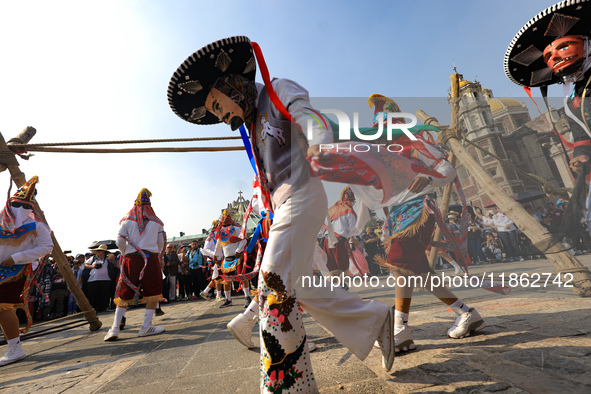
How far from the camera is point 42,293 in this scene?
945cm

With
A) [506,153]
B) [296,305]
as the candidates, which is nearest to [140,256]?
[296,305]

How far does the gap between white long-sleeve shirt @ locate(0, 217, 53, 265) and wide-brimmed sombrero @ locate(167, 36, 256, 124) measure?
352 cm

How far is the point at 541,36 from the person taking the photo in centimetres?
277

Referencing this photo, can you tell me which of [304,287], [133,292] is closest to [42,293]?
[133,292]

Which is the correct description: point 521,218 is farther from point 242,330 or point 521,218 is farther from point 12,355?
point 12,355

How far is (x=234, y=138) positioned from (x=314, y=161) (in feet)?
10.4

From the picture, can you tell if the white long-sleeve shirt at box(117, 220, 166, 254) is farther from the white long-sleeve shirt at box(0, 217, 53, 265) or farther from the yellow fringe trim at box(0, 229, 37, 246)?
→ the yellow fringe trim at box(0, 229, 37, 246)

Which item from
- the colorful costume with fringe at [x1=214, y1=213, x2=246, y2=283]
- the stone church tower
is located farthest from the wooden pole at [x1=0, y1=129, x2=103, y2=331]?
the stone church tower

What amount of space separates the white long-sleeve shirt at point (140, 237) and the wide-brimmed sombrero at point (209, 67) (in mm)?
3592

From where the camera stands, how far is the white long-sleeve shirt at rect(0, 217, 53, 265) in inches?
162

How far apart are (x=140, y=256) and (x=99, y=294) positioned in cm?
723

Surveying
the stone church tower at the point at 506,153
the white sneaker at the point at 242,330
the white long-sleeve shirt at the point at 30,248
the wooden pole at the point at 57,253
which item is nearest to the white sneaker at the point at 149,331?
the white long-sleeve shirt at the point at 30,248

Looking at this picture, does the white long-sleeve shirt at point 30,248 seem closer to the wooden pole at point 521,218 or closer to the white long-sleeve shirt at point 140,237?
the white long-sleeve shirt at point 140,237

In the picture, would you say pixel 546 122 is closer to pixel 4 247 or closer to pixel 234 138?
pixel 234 138
